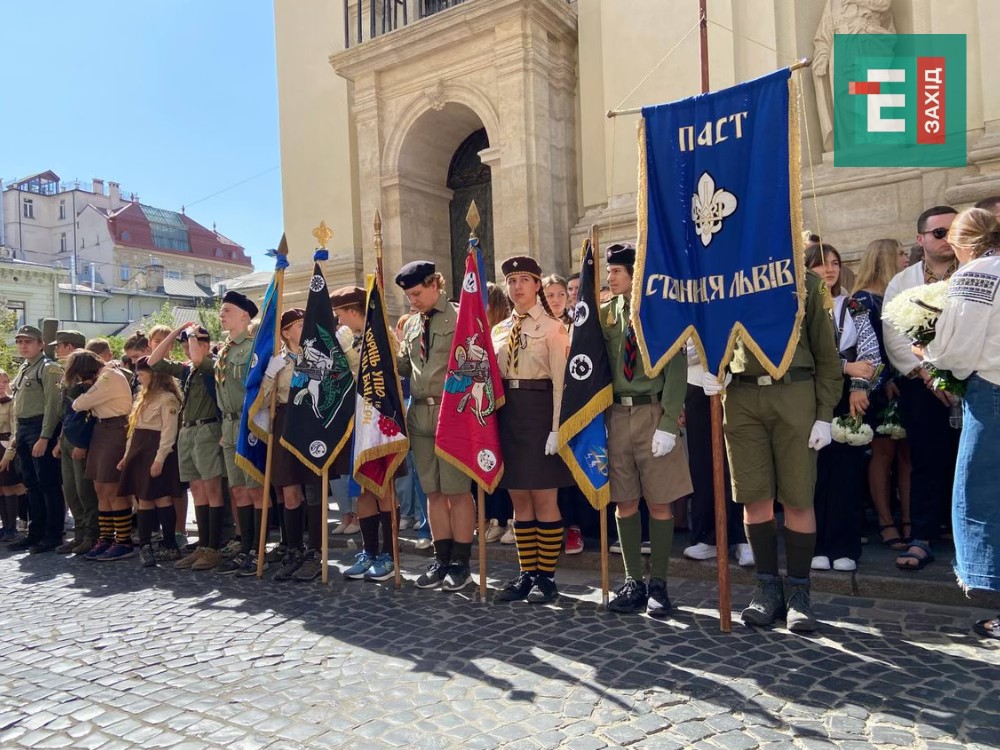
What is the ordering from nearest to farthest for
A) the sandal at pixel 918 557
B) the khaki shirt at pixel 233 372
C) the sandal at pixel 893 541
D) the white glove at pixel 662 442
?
the white glove at pixel 662 442 < the sandal at pixel 918 557 < the sandal at pixel 893 541 < the khaki shirt at pixel 233 372

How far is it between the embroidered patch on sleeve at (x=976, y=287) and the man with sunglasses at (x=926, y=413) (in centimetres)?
95

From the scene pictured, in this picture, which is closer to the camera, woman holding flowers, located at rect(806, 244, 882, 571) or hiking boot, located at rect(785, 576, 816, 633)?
hiking boot, located at rect(785, 576, 816, 633)

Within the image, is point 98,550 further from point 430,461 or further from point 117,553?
point 430,461

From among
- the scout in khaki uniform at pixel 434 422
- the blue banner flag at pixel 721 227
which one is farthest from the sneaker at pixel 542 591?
the blue banner flag at pixel 721 227

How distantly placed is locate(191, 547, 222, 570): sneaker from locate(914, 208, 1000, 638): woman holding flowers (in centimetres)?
535

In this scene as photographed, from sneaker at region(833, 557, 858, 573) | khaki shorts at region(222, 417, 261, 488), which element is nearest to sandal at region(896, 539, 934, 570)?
sneaker at region(833, 557, 858, 573)

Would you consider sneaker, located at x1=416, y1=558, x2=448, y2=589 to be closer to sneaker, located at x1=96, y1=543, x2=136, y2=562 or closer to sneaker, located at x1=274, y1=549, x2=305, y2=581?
sneaker, located at x1=274, y1=549, x2=305, y2=581

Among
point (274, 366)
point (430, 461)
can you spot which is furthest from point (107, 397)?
point (430, 461)

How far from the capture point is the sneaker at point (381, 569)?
529cm

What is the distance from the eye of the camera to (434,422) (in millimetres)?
5035

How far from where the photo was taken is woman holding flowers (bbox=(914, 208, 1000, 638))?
11.3 ft

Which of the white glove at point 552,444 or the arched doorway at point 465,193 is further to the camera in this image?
the arched doorway at point 465,193

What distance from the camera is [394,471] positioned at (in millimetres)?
5219

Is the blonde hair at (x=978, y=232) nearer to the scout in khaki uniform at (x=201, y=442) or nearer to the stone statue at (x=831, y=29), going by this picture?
the scout in khaki uniform at (x=201, y=442)
